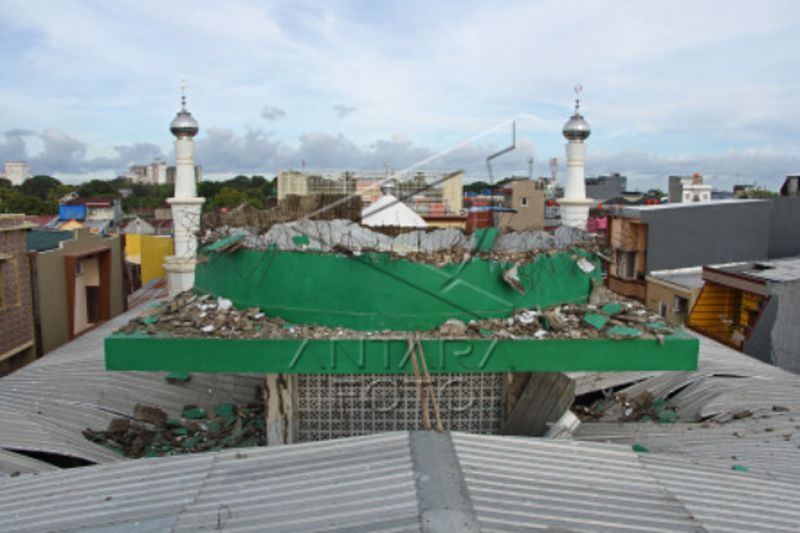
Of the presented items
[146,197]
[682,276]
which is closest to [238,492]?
[682,276]

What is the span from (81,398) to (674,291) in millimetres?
18051

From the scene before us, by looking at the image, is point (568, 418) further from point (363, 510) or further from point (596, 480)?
point (363, 510)

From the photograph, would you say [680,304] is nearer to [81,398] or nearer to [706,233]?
[706,233]

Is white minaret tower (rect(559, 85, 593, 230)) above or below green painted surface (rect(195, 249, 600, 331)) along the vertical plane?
above

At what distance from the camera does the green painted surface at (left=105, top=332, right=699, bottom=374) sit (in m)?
6.47

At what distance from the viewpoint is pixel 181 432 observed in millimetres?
8117

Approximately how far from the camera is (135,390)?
9.09 meters

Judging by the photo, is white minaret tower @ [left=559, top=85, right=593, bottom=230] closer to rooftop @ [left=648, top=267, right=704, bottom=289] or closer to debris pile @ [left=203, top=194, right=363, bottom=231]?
debris pile @ [left=203, top=194, right=363, bottom=231]

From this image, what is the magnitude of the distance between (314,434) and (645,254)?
62.0 ft

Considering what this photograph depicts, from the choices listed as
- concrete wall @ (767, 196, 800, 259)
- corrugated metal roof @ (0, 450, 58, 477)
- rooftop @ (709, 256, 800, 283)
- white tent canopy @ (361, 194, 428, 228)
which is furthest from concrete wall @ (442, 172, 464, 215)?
corrugated metal roof @ (0, 450, 58, 477)

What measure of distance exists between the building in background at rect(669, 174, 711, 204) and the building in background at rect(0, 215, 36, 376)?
3819 centimetres

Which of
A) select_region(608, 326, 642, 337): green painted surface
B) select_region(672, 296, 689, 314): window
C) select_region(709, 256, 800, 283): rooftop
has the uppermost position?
select_region(608, 326, 642, 337): green painted surface

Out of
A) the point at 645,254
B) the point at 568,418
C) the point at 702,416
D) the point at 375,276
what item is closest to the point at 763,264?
the point at 645,254

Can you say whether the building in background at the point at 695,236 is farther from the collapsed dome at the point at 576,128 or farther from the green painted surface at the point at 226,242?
the green painted surface at the point at 226,242
